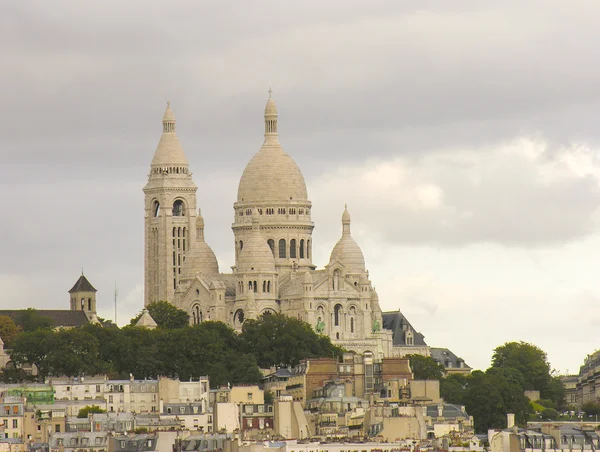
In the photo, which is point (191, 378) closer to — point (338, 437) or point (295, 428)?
point (295, 428)

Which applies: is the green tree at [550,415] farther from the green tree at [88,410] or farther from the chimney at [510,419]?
the green tree at [88,410]

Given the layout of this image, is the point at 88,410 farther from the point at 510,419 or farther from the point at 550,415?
the point at 550,415

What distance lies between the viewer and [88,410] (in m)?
178

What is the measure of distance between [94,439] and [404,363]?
46.2 m

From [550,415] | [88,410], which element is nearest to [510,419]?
[550,415]

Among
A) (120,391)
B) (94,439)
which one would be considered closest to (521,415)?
(120,391)

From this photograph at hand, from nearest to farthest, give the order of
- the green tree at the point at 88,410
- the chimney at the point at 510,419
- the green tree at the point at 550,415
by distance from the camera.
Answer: the chimney at the point at 510,419 < the green tree at the point at 88,410 < the green tree at the point at 550,415

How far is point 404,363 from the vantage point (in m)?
198

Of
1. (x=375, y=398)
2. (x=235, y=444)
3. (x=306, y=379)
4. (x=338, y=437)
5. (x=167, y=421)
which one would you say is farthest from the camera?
(x=306, y=379)

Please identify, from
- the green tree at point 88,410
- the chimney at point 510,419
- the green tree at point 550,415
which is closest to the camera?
the chimney at point 510,419

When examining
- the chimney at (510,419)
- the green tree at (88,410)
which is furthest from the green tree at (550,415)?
the green tree at (88,410)

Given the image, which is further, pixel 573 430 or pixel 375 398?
pixel 375 398

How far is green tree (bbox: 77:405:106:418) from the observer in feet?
575

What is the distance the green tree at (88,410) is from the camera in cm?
17512
